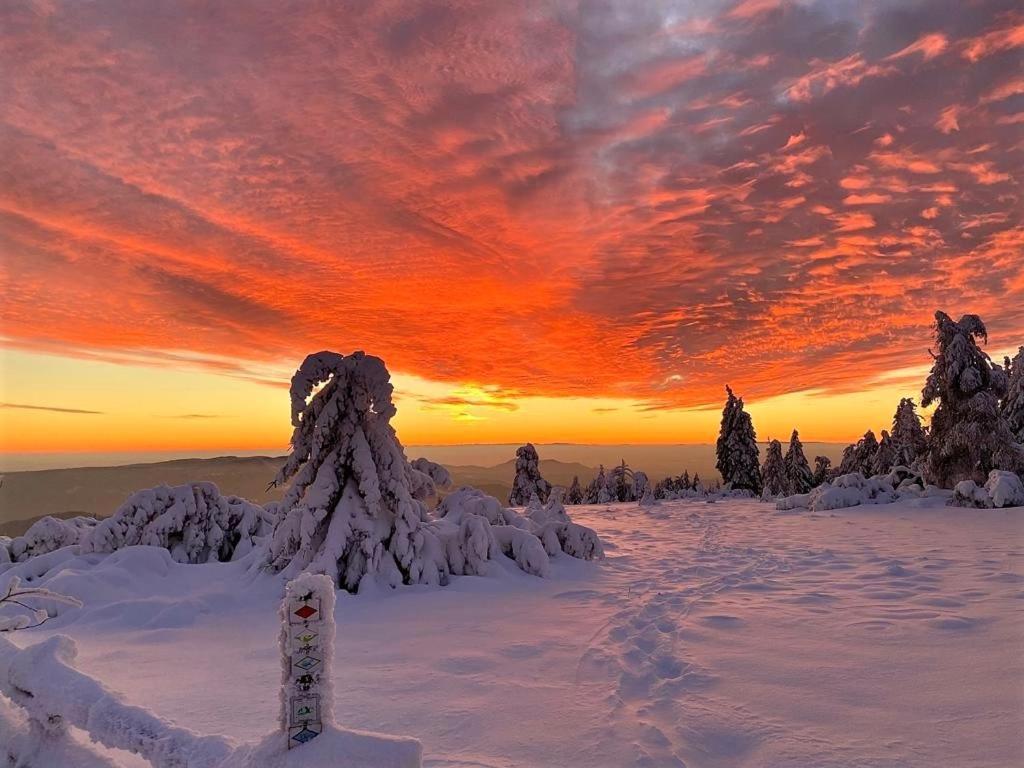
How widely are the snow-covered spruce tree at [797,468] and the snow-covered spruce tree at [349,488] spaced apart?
1803 inches

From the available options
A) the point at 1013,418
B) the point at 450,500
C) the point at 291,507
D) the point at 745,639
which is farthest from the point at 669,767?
the point at 1013,418

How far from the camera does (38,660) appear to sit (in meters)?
3.39

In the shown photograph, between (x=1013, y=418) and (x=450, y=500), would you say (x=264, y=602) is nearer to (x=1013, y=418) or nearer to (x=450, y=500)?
(x=450, y=500)

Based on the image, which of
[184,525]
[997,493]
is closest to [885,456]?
[997,493]

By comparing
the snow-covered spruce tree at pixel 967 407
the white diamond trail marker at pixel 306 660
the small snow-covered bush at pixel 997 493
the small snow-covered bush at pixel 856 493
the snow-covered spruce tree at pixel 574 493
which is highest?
the snow-covered spruce tree at pixel 967 407

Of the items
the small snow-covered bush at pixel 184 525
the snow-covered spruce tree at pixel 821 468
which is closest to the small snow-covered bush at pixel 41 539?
the small snow-covered bush at pixel 184 525

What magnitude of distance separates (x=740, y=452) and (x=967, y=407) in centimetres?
2378

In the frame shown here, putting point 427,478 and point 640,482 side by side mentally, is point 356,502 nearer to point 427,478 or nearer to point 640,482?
point 427,478

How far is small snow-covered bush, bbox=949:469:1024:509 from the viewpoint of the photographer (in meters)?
18.0

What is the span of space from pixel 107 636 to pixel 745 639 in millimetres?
9164

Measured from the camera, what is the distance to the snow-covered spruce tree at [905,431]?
40125 millimetres

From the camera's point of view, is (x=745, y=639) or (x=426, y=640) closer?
(x=745, y=639)

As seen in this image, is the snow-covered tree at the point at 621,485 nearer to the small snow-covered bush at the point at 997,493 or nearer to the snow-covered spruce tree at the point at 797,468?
the snow-covered spruce tree at the point at 797,468

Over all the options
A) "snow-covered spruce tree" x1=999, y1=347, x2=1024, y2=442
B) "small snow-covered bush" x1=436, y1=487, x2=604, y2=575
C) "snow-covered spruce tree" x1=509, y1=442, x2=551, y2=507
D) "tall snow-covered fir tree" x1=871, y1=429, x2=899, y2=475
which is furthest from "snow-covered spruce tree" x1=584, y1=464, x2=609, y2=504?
"small snow-covered bush" x1=436, y1=487, x2=604, y2=575
